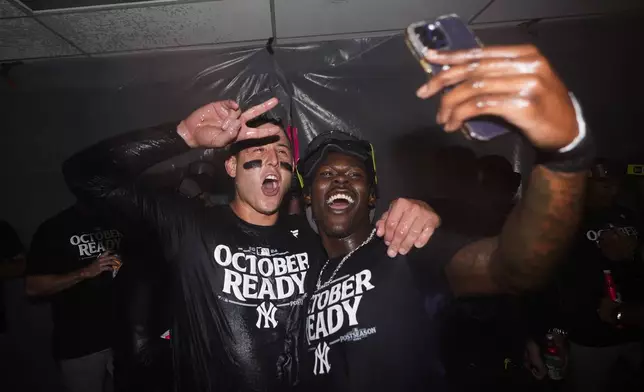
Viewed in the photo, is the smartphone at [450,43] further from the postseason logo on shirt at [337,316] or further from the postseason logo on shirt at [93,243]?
the postseason logo on shirt at [93,243]

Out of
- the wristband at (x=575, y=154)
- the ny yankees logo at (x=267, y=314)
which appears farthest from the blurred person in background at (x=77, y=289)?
the wristband at (x=575, y=154)

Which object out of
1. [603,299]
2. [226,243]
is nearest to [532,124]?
[226,243]

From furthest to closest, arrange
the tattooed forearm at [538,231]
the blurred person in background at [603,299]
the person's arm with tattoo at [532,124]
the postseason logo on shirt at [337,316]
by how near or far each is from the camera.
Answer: the blurred person in background at [603,299]
the postseason logo on shirt at [337,316]
the tattooed forearm at [538,231]
the person's arm with tattoo at [532,124]

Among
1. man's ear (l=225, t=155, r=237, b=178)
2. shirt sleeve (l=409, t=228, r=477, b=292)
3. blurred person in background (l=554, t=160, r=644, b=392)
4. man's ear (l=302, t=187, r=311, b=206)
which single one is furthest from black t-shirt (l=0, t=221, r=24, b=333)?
blurred person in background (l=554, t=160, r=644, b=392)

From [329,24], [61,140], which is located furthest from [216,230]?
[329,24]

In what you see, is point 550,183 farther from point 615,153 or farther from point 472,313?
point 615,153

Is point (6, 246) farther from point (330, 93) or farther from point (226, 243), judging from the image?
point (330, 93)

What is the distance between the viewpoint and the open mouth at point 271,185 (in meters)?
A: 1.56

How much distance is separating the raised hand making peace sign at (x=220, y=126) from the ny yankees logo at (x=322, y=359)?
2.32ft

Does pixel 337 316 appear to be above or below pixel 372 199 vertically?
below

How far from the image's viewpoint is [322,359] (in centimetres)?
128

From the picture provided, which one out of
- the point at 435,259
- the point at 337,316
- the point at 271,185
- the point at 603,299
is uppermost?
the point at 271,185

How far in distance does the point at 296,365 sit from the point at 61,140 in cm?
142

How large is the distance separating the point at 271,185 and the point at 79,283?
1.20 meters
